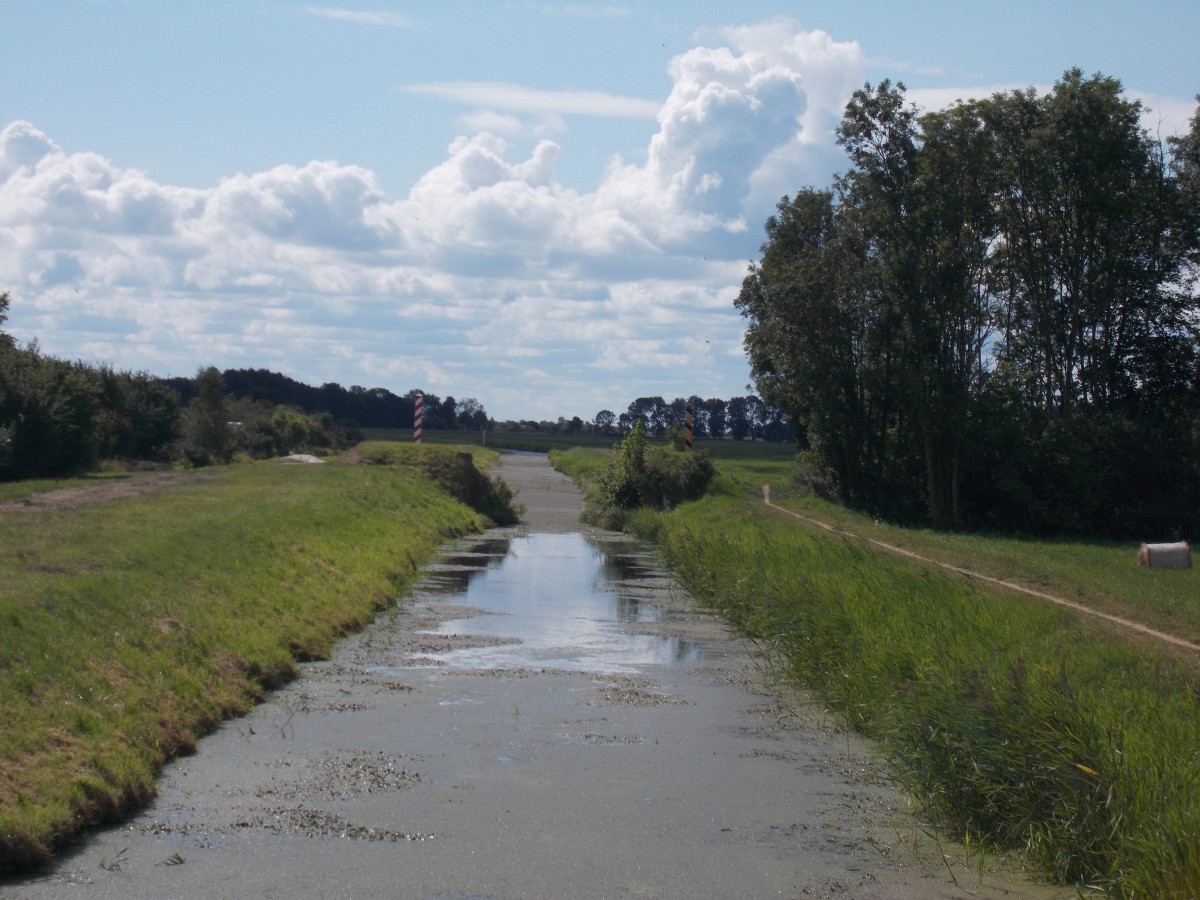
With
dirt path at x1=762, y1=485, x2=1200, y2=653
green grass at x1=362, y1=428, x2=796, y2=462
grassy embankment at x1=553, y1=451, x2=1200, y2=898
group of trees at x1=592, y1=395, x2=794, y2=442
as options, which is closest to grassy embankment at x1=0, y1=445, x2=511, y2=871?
grassy embankment at x1=553, y1=451, x2=1200, y2=898

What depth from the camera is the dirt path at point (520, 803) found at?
26.5ft

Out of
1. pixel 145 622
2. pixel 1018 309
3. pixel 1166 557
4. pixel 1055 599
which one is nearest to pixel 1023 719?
pixel 145 622

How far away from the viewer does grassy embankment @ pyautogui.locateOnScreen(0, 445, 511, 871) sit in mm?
9008

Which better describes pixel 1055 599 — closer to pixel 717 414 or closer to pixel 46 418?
pixel 46 418

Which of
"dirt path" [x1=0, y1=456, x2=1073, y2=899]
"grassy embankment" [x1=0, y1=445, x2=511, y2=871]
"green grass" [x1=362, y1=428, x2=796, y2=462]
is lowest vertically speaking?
"dirt path" [x1=0, y1=456, x2=1073, y2=899]

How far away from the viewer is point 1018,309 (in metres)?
37.3

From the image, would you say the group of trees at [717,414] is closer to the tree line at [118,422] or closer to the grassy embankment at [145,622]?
the tree line at [118,422]

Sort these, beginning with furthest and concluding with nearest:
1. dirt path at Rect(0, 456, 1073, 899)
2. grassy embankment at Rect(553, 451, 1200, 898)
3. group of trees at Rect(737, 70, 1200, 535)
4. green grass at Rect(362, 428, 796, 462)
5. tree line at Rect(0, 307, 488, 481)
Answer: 1. green grass at Rect(362, 428, 796, 462)
2. tree line at Rect(0, 307, 488, 481)
3. group of trees at Rect(737, 70, 1200, 535)
4. dirt path at Rect(0, 456, 1073, 899)
5. grassy embankment at Rect(553, 451, 1200, 898)

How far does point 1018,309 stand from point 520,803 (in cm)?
3132

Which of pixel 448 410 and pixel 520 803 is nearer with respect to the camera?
pixel 520 803

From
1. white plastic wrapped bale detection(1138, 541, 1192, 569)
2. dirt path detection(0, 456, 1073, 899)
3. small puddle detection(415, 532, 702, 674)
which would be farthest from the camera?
white plastic wrapped bale detection(1138, 541, 1192, 569)

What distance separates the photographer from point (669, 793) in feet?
33.8

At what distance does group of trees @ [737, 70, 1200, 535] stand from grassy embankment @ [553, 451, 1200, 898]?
15236mm

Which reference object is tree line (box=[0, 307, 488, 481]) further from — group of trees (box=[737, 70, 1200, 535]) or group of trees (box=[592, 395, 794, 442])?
group of trees (box=[592, 395, 794, 442])
